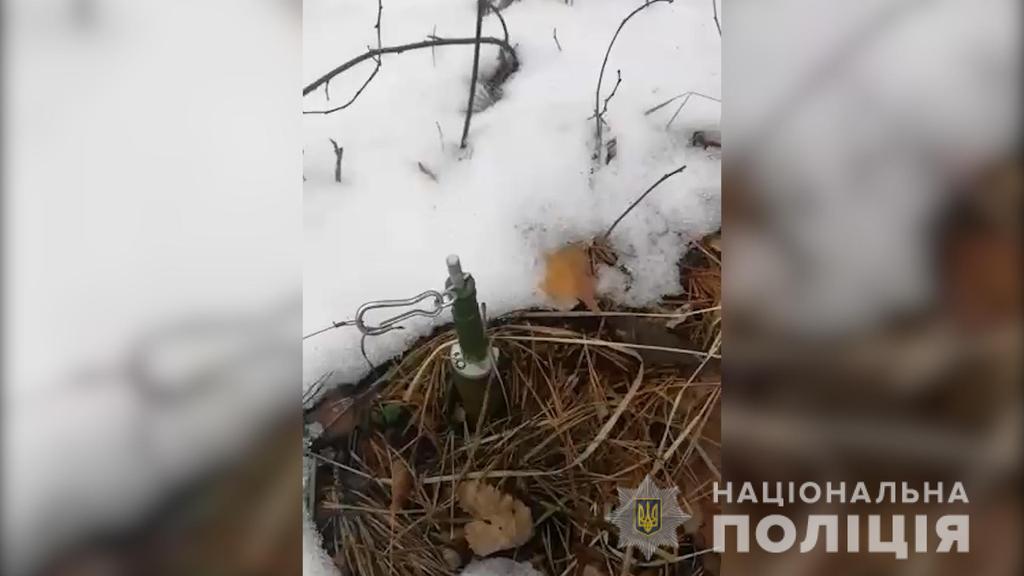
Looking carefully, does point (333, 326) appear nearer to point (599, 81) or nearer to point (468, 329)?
point (468, 329)

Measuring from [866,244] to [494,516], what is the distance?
59 centimetres

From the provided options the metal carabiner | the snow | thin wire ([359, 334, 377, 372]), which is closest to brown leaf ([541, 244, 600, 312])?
the snow

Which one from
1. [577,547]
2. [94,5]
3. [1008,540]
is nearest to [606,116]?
[577,547]

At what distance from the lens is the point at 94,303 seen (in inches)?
35.9

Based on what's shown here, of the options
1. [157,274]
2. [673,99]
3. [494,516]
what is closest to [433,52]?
[673,99]

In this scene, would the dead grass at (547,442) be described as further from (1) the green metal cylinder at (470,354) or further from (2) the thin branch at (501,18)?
(2) the thin branch at (501,18)

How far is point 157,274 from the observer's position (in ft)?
2.98

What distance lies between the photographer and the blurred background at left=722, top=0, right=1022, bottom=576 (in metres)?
0.90

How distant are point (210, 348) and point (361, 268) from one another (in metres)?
0.22

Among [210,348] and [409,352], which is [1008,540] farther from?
[210,348]

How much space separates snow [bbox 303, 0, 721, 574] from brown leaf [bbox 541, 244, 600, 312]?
0.6 inches

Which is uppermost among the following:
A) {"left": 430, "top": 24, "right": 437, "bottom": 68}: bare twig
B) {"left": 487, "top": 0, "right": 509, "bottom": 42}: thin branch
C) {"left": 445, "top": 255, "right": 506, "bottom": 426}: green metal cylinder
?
{"left": 487, "top": 0, "right": 509, "bottom": 42}: thin branch

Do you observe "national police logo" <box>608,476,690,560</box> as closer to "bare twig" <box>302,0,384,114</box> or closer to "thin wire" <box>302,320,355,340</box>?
"thin wire" <box>302,320,355,340</box>

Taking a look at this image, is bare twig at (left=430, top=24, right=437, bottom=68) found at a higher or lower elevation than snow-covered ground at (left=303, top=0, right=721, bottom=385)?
higher
